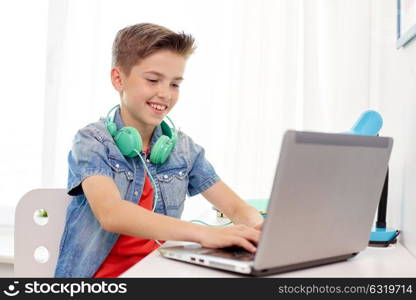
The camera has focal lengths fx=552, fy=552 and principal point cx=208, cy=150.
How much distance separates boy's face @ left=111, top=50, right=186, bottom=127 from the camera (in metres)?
1.25

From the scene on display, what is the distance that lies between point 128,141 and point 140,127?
160 millimetres

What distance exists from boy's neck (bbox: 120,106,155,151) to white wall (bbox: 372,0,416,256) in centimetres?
58

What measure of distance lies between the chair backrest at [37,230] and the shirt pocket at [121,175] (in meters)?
0.17

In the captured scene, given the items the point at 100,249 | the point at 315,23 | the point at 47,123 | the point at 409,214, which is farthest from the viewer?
the point at 47,123

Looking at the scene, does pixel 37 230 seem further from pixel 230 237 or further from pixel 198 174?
pixel 230 237

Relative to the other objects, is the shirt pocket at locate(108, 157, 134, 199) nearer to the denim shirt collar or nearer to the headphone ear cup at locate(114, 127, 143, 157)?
the headphone ear cup at locate(114, 127, 143, 157)

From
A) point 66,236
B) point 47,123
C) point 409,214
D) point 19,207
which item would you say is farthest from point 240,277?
point 47,123

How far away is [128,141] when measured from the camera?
1.17m

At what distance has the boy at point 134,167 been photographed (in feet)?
3.75

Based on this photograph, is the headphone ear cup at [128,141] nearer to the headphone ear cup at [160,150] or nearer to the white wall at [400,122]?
the headphone ear cup at [160,150]

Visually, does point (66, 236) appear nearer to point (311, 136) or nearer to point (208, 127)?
point (311, 136)

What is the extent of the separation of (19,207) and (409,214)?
85 cm

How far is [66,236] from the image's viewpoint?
4.00 feet

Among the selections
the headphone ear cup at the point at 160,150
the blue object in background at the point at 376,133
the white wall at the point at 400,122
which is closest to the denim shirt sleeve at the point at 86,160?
the headphone ear cup at the point at 160,150
